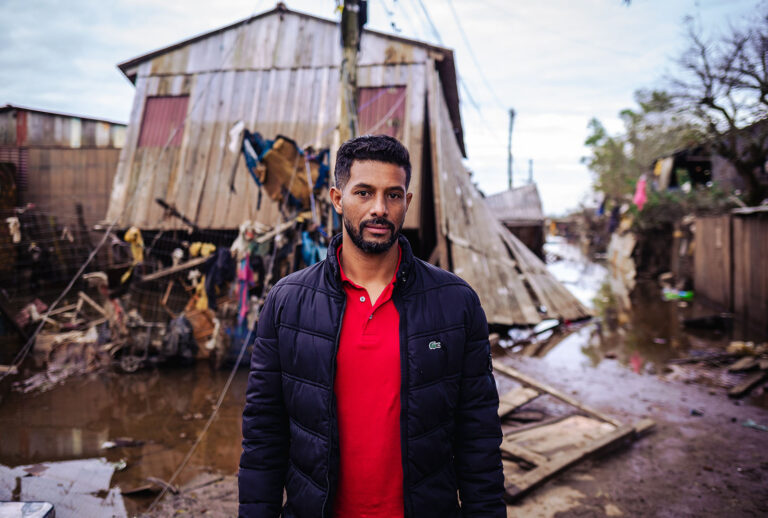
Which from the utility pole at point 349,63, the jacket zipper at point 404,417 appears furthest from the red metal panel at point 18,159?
the jacket zipper at point 404,417

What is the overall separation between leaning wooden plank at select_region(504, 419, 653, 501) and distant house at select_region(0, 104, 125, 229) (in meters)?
15.0

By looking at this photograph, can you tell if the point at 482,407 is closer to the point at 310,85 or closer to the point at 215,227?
the point at 215,227

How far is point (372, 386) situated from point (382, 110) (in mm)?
9176

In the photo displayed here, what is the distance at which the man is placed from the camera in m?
1.65

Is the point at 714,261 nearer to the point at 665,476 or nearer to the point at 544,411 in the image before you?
the point at 544,411

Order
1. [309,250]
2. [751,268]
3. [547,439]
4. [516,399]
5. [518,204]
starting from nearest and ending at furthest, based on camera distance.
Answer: [547,439], [516,399], [309,250], [751,268], [518,204]

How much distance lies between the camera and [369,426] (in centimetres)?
166

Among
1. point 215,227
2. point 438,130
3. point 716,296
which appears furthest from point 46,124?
point 716,296

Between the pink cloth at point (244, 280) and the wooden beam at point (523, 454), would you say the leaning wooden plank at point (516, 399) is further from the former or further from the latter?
the pink cloth at point (244, 280)

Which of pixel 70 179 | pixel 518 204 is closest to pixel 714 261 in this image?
pixel 518 204

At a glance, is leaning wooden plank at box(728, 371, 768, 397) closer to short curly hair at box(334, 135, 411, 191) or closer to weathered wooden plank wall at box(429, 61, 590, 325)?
weathered wooden plank wall at box(429, 61, 590, 325)

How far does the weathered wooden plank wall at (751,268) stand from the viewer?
890 centimetres

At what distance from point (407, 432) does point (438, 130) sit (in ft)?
29.3

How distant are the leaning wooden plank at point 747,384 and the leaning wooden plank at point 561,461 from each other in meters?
2.05
